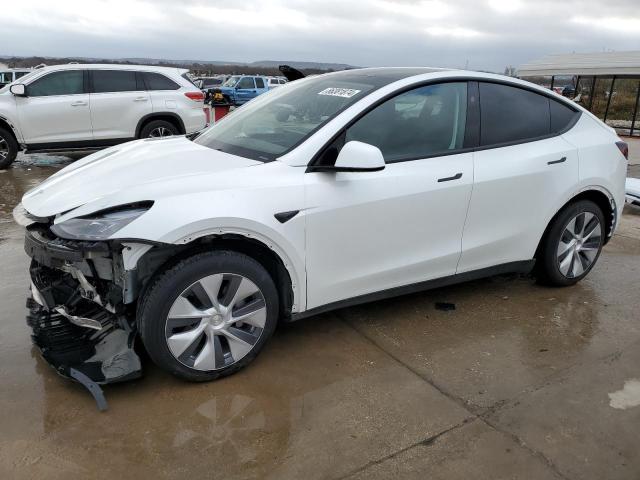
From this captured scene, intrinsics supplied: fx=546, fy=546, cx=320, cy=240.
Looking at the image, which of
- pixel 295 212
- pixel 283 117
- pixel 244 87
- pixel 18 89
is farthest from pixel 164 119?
pixel 244 87

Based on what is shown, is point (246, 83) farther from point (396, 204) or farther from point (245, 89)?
point (396, 204)

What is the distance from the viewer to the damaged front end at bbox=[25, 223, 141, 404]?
2740 mm

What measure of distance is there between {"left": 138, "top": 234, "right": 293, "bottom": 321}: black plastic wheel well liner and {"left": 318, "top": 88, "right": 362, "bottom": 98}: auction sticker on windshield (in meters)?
1.16

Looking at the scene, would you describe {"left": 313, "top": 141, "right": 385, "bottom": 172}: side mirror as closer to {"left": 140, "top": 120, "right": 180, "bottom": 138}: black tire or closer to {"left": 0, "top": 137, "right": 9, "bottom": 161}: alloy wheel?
{"left": 140, "top": 120, "right": 180, "bottom": 138}: black tire

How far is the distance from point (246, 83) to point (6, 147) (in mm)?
18205

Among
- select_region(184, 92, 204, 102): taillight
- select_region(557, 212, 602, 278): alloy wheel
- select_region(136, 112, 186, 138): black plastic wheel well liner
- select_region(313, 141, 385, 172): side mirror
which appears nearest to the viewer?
select_region(313, 141, 385, 172): side mirror

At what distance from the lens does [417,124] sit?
11.5 feet

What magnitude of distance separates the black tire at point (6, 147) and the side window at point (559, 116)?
29.1 feet

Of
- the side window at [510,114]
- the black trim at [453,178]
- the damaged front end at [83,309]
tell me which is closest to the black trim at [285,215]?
the damaged front end at [83,309]

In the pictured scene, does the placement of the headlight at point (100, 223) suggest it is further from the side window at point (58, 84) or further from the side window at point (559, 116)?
the side window at point (58, 84)

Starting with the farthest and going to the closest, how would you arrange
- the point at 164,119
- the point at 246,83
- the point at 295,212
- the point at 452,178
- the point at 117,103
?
1. the point at 246,83
2. the point at 164,119
3. the point at 117,103
4. the point at 452,178
5. the point at 295,212

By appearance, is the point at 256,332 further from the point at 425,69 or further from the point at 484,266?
the point at 425,69

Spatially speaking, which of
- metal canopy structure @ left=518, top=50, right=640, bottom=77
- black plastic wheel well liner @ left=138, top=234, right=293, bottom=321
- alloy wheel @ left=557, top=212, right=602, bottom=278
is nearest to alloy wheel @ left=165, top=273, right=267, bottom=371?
black plastic wheel well liner @ left=138, top=234, right=293, bottom=321

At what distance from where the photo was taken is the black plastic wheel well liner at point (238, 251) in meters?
2.77
